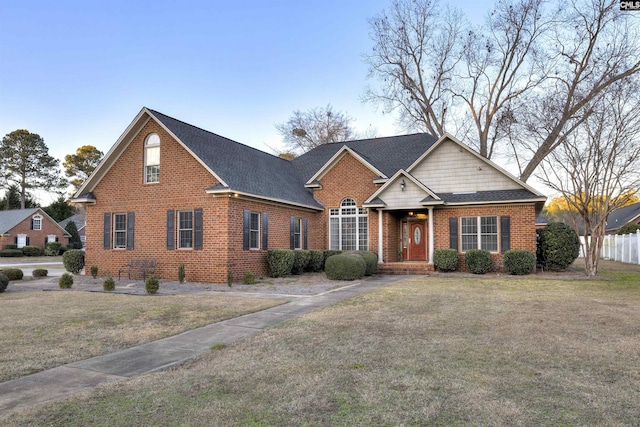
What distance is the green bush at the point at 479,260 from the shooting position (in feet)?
58.7

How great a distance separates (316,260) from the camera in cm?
2006

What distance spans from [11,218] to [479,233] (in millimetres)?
51682

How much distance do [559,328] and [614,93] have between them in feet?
48.6

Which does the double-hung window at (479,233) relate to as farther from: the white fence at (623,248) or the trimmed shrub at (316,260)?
the white fence at (623,248)

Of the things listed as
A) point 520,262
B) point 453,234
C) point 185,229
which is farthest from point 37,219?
point 520,262

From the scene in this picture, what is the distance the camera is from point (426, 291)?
12617mm

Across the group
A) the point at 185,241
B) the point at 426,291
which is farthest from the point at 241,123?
the point at 426,291

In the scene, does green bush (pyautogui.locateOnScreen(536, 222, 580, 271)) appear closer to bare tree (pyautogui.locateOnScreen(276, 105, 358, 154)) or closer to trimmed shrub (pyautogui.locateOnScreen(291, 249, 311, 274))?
trimmed shrub (pyautogui.locateOnScreen(291, 249, 311, 274))

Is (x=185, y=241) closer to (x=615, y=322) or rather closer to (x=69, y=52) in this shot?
→ (x=69, y=52)

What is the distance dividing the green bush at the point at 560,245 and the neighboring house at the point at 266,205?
4.15 feet

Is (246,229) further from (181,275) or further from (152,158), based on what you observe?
(152,158)

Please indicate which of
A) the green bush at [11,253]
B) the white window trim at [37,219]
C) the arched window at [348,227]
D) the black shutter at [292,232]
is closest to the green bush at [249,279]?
the black shutter at [292,232]

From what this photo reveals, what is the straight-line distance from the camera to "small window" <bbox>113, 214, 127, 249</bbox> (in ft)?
59.0

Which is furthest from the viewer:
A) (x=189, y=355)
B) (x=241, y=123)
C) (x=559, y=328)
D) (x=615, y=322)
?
(x=241, y=123)
